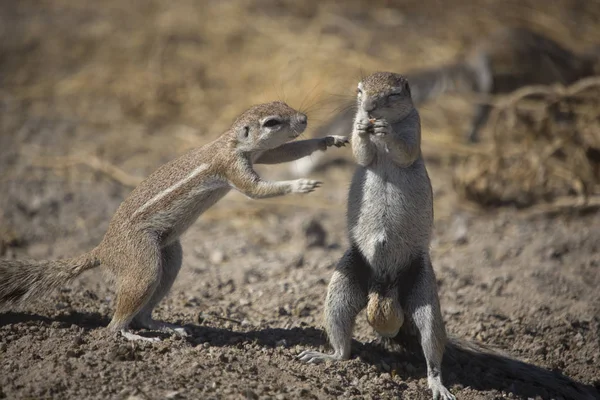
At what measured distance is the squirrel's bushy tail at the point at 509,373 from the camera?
465cm

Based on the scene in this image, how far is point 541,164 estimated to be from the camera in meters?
8.17

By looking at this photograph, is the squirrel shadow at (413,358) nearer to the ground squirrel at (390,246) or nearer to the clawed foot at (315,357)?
the ground squirrel at (390,246)

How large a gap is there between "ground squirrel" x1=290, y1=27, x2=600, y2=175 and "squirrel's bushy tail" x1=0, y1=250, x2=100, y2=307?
7.10 metres

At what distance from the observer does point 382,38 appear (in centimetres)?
1357

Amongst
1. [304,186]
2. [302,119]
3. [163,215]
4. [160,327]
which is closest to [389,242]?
[304,186]

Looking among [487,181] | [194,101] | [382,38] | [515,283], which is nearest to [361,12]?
[382,38]

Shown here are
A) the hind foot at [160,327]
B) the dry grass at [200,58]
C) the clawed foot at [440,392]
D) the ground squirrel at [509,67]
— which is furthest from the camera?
the dry grass at [200,58]

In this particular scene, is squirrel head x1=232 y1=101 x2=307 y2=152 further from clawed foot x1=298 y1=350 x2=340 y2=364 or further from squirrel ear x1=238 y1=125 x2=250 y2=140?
Answer: clawed foot x1=298 y1=350 x2=340 y2=364

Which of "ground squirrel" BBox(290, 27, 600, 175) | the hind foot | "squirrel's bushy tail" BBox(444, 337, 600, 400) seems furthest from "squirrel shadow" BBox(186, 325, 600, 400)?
"ground squirrel" BBox(290, 27, 600, 175)

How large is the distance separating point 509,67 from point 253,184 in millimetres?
7835

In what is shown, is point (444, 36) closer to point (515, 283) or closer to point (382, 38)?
point (382, 38)

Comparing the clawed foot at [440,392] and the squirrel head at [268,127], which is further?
the squirrel head at [268,127]

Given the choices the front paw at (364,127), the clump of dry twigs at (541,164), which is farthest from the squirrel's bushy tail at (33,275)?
the clump of dry twigs at (541,164)

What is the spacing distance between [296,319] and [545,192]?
4398 mm
